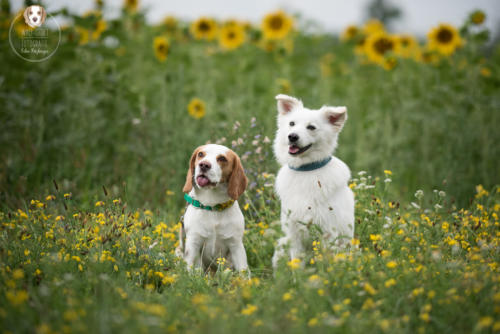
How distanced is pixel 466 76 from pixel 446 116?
2.20ft

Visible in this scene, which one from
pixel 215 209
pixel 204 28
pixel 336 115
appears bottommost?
pixel 215 209

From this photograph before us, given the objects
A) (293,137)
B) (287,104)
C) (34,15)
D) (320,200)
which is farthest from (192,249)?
(34,15)

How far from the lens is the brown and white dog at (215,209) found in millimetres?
3314

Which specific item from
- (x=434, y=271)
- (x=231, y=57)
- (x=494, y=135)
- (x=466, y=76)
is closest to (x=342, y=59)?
(x=231, y=57)

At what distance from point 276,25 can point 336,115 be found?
4.10 m

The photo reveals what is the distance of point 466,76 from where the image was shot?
6.18 meters

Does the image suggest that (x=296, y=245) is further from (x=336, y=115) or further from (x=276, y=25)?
(x=276, y=25)

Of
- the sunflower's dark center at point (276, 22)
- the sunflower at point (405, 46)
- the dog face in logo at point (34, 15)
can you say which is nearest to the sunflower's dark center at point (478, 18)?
the sunflower at point (405, 46)

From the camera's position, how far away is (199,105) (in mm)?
5496

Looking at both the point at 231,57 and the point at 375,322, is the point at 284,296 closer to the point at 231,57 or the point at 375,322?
the point at 375,322

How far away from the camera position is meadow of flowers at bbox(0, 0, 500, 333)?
2387 millimetres

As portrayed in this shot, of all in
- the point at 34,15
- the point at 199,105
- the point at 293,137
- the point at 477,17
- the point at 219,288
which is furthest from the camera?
the point at 477,17

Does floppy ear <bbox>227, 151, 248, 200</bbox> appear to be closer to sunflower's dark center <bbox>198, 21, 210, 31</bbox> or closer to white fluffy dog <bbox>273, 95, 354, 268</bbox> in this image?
white fluffy dog <bbox>273, 95, 354, 268</bbox>

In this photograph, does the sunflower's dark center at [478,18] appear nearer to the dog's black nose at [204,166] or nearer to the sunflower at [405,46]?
the sunflower at [405,46]
